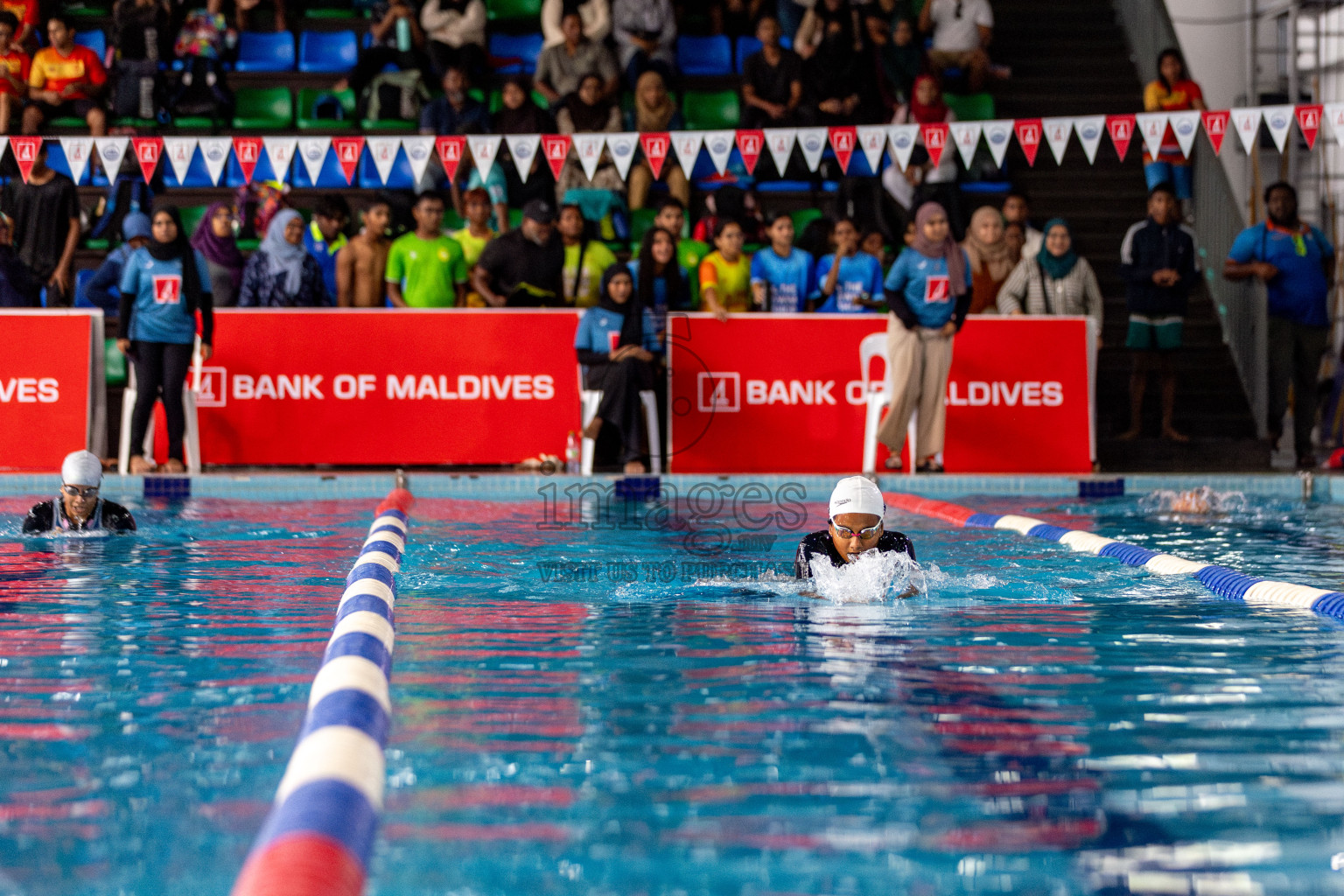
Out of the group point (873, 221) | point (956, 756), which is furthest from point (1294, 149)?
point (956, 756)

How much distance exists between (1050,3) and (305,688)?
588 inches

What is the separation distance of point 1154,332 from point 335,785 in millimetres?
10023

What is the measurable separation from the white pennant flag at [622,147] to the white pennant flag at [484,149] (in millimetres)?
874

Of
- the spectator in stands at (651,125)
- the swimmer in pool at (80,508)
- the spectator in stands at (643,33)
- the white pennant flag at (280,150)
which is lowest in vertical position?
the swimmer in pool at (80,508)

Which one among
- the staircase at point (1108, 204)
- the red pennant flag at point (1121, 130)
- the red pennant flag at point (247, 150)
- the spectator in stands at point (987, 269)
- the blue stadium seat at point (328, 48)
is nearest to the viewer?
the red pennant flag at point (1121, 130)

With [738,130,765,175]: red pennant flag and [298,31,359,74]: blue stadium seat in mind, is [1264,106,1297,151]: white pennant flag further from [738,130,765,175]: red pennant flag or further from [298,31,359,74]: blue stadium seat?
[298,31,359,74]: blue stadium seat

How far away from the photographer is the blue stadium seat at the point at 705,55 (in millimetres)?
14742

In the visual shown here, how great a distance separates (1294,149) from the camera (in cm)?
1402

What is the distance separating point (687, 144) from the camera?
34.8ft

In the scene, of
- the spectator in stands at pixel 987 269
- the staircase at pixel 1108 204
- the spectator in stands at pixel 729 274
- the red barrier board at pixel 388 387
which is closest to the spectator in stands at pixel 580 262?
the red barrier board at pixel 388 387

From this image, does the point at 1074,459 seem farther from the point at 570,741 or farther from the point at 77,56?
the point at 77,56

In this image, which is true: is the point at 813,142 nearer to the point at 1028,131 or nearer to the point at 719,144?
the point at 719,144

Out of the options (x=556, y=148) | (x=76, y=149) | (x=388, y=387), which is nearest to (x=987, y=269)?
(x=556, y=148)

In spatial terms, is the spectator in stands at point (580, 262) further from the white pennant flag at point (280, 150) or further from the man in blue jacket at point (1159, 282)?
the man in blue jacket at point (1159, 282)
